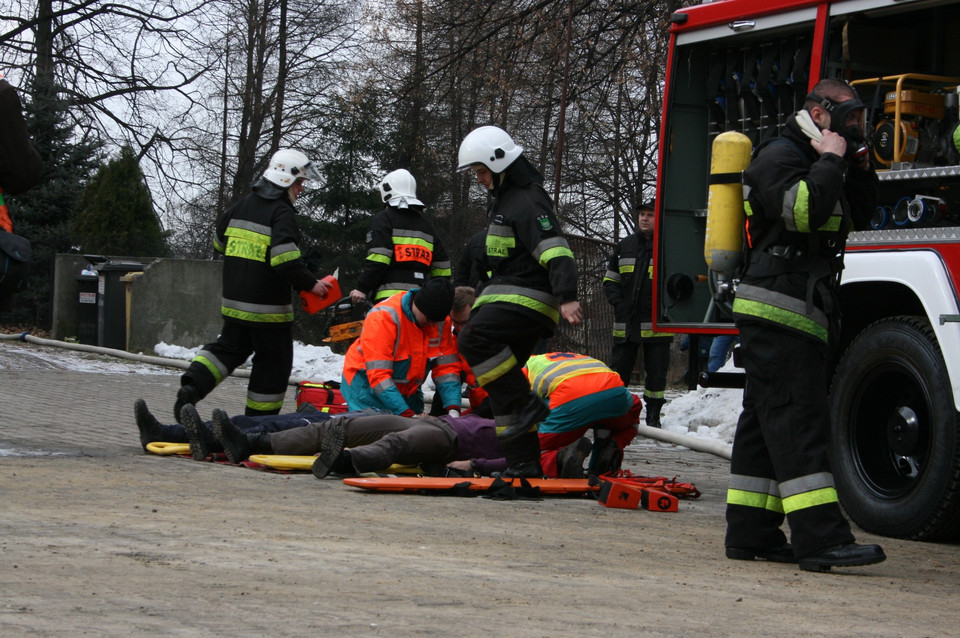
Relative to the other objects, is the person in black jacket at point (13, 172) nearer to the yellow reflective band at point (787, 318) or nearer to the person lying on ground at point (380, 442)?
the person lying on ground at point (380, 442)

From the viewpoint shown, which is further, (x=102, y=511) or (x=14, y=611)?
(x=102, y=511)

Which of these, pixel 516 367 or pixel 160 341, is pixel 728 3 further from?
pixel 160 341

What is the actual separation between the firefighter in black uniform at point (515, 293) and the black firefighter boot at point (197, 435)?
161cm

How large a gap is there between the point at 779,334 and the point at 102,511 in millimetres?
2704

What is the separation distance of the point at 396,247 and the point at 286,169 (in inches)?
60.9

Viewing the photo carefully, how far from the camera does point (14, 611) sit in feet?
10.1

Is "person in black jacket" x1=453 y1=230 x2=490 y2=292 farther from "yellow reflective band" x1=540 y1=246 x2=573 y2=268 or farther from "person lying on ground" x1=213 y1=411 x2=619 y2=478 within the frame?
"yellow reflective band" x1=540 y1=246 x2=573 y2=268

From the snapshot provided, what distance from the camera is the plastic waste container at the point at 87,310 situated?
63.5 ft

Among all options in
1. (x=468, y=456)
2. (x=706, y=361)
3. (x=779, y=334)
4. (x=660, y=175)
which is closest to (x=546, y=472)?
(x=468, y=456)

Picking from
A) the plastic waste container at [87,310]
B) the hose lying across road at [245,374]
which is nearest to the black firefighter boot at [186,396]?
the hose lying across road at [245,374]

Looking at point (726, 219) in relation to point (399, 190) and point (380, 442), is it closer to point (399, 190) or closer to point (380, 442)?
point (380, 442)

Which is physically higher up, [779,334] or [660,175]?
[660,175]

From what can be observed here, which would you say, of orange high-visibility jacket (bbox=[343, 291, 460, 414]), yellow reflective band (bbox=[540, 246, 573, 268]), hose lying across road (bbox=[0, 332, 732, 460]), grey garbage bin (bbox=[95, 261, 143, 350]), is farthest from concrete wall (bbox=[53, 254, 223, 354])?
yellow reflective band (bbox=[540, 246, 573, 268])

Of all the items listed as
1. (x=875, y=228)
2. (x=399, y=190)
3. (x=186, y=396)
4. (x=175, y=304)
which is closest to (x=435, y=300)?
(x=186, y=396)
